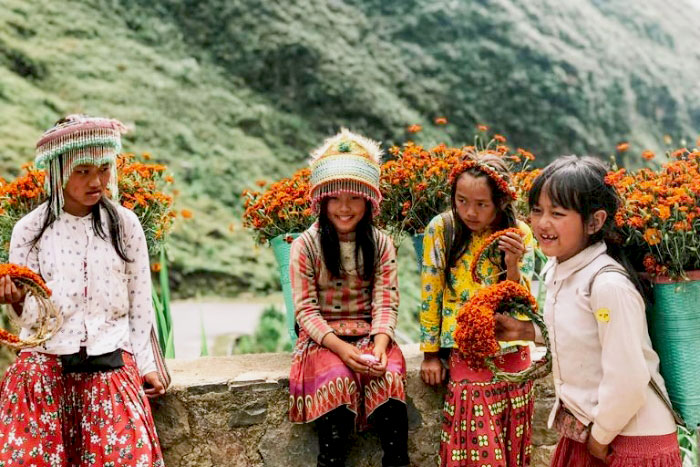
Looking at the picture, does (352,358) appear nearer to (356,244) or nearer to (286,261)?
(356,244)

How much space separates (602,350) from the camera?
6.46 ft

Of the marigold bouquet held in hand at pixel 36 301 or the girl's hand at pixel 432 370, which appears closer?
the marigold bouquet held in hand at pixel 36 301

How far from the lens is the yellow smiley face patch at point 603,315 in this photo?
6.37 feet

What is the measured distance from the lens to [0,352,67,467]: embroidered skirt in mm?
2252

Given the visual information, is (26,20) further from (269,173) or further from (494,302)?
(494,302)

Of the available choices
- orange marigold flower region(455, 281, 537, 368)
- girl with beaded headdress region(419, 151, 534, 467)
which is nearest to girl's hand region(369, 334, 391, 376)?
girl with beaded headdress region(419, 151, 534, 467)

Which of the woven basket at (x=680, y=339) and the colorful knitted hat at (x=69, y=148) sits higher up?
the colorful knitted hat at (x=69, y=148)

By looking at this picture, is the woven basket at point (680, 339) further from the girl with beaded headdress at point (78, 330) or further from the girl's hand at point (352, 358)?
the girl with beaded headdress at point (78, 330)

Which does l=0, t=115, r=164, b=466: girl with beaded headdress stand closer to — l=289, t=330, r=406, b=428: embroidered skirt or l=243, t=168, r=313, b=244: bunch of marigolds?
l=289, t=330, r=406, b=428: embroidered skirt

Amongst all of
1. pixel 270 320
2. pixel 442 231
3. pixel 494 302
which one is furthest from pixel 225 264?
pixel 494 302

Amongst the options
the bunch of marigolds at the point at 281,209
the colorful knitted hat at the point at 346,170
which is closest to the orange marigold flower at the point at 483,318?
the colorful knitted hat at the point at 346,170

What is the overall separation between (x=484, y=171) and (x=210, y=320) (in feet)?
11.1

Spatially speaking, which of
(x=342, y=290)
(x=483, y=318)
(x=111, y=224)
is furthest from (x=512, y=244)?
(x=111, y=224)

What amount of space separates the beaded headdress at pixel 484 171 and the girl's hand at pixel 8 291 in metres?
1.58
